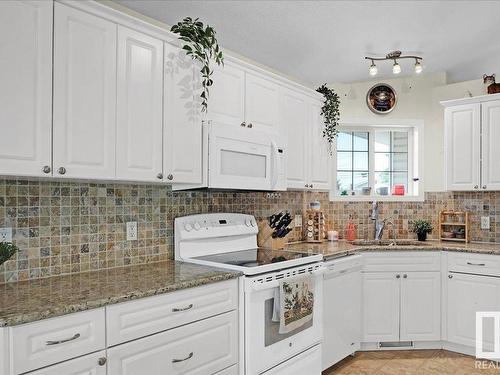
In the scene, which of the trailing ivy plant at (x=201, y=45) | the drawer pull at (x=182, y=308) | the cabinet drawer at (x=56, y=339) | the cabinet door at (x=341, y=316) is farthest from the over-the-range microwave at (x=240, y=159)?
the cabinet drawer at (x=56, y=339)

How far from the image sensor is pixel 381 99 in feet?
14.3

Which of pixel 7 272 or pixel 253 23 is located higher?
pixel 253 23

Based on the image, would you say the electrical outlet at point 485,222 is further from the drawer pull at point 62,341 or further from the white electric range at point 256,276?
the drawer pull at point 62,341

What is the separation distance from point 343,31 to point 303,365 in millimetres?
2466

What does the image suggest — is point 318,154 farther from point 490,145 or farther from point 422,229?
point 490,145

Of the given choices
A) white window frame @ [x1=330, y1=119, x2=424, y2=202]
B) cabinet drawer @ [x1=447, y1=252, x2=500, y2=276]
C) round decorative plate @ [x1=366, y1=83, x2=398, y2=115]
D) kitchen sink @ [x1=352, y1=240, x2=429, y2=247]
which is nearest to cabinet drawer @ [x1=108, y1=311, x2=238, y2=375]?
kitchen sink @ [x1=352, y1=240, x2=429, y2=247]

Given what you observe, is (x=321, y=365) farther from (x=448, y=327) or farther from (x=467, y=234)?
(x=467, y=234)

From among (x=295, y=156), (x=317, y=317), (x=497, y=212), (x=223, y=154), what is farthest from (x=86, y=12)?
(x=497, y=212)

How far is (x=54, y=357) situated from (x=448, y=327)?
3.33 m

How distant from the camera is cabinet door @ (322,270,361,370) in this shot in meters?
3.12

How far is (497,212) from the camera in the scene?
395 centimetres

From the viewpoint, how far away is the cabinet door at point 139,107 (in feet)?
6.93

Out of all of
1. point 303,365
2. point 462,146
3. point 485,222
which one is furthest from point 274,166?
point 485,222

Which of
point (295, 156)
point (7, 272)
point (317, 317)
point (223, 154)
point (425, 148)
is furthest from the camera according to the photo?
point (425, 148)
